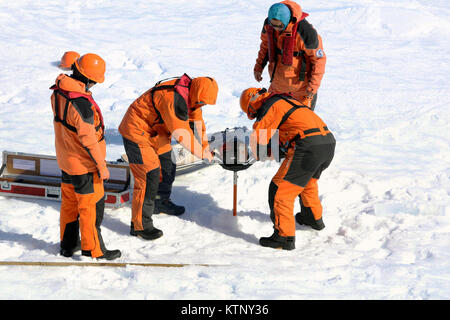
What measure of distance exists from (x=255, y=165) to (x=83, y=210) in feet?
9.47

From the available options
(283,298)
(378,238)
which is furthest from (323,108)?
(283,298)

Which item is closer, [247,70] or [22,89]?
[22,89]

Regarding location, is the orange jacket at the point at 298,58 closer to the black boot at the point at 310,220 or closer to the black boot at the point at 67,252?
the black boot at the point at 310,220

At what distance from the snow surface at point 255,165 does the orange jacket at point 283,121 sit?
1.06m

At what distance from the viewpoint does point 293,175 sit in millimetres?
4574

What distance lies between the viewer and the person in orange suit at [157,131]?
4.48 metres

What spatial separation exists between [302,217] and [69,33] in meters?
9.72

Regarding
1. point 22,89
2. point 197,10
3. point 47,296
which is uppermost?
point 197,10

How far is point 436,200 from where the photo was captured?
218 inches

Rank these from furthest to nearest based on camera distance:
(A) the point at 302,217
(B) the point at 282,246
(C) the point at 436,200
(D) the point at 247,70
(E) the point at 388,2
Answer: (E) the point at 388,2
(D) the point at 247,70
(C) the point at 436,200
(A) the point at 302,217
(B) the point at 282,246

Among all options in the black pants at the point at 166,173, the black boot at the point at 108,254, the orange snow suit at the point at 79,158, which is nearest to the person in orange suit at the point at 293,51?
the black pants at the point at 166,173

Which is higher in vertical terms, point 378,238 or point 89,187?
point 89,187

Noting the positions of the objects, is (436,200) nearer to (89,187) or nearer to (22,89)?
(89,187)

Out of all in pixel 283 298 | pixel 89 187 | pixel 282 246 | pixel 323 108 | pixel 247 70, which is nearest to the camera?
pixel 283 298
